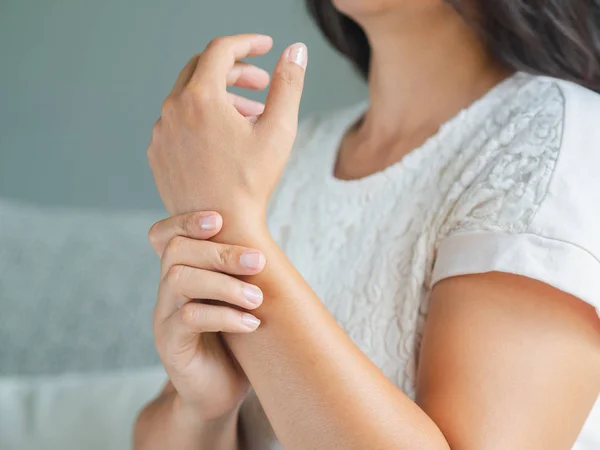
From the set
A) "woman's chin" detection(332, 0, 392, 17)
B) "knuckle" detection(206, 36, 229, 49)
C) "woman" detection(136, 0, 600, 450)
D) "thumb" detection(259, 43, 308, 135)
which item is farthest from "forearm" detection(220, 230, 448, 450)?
"woman's chin" detection(332, 0, 392, 17)

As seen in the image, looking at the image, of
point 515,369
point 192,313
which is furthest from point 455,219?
point 192,313

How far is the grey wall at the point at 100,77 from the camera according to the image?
1.93 m

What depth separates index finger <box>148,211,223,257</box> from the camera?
0.65 meters

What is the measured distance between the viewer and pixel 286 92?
68cm

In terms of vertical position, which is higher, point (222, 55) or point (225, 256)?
point (222, 55)

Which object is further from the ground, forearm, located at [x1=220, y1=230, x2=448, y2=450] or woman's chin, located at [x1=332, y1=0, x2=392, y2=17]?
woman's chin, located at [x1=332, y1=0, x2=392, y2=17]

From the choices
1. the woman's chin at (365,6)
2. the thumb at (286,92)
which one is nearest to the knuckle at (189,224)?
the thumb at (286,92)

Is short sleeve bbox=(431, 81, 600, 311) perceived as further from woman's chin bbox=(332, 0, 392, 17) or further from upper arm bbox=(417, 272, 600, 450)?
woman's chin bbox=(332, 0, 392, 17)

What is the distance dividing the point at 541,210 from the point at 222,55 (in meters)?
0.35

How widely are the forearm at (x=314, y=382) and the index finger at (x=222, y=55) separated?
17 centimetres

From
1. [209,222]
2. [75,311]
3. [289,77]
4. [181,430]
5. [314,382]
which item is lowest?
[75,311]

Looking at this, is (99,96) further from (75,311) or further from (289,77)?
(289,77)

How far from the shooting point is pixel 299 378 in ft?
2.05

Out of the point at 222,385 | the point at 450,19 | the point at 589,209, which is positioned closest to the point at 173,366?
the point at 222,385
